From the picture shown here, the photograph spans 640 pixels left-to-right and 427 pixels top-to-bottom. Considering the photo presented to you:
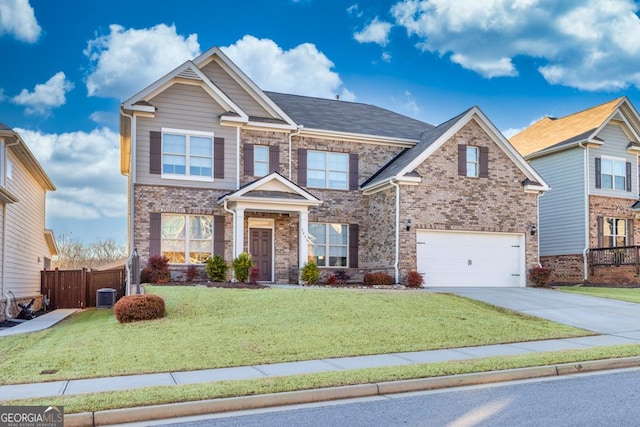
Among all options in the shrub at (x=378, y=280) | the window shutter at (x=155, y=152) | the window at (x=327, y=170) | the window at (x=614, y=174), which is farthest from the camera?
the window at (x=614, y=174)

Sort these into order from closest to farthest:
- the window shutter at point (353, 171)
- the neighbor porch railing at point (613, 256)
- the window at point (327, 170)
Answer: the window at point (327, 170) < the window shutter at point (353, 171) < the neighbor porch railing at point (613, 256)

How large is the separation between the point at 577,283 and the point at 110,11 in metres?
22.4

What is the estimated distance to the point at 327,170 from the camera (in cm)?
2462

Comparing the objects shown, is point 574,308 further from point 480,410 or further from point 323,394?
point 323,394

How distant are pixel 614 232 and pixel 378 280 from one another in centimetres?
1344

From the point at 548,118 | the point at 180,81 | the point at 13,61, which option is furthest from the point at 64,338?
the point at 548,118

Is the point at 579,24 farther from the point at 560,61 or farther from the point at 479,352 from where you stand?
the point at 479,352

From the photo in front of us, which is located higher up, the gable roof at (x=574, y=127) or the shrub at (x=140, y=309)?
the gable roof at (x=574, y=127)

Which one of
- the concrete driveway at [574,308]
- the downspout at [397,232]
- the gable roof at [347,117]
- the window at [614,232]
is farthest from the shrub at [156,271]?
the window at [614,232]

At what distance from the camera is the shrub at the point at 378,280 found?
21.8 meters

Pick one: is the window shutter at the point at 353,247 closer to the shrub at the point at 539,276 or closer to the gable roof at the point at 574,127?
the shrub at the point at 539,276

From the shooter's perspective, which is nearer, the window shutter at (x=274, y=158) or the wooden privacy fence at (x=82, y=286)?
the window shutter at (x=274, y=158)

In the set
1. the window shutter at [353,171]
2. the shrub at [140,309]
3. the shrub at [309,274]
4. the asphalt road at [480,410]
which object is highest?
the window shutter at [353,171]

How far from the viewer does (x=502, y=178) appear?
24.4 m
